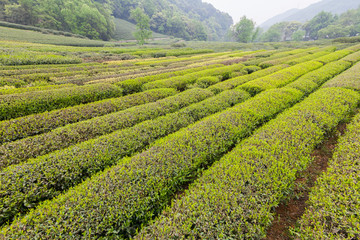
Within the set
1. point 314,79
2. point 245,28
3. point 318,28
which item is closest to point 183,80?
point 314,79

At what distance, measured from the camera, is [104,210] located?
361 centimetres

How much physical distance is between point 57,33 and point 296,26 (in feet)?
538

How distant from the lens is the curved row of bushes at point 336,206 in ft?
10.0

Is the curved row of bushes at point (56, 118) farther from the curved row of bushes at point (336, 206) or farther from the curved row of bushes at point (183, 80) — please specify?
the curved row of bushes at point (336, 206)

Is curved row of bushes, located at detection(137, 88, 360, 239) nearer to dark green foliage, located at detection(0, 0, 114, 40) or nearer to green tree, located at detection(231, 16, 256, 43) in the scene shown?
dark green foliage, located at detection(0, 0, 114, 40)

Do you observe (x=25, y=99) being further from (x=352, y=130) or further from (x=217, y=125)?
(x=352, y=130)

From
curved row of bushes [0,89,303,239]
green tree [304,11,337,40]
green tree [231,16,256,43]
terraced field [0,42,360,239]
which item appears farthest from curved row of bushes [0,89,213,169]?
green tree [304,11,337,40]

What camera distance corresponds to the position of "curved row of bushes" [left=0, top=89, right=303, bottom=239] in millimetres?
3309

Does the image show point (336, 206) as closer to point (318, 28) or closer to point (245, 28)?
point (245, 28)

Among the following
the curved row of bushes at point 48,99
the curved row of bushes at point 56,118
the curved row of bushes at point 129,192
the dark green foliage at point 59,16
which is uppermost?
the dark green foliage at point 59,16

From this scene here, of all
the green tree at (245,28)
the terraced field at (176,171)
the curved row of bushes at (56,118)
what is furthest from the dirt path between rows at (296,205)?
the green tree at (245,28)

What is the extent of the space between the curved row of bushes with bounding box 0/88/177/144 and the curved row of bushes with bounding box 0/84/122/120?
167 centimetres

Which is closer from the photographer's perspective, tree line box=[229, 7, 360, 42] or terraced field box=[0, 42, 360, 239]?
terraced field box=[0, 42, 360, 239]

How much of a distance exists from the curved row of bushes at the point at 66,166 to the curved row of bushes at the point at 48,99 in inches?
234
